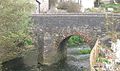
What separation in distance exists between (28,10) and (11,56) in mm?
8451

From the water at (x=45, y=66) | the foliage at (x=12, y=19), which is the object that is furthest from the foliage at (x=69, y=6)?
the foliage at (x=12, y=19)

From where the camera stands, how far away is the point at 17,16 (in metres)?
26.1

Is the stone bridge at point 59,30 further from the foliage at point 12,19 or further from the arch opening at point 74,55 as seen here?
the foliage at point 12,19

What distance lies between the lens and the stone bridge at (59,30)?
33281 millimetres

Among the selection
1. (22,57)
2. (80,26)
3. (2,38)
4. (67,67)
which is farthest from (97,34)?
(2,38)

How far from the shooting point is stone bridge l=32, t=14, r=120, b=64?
33281mm

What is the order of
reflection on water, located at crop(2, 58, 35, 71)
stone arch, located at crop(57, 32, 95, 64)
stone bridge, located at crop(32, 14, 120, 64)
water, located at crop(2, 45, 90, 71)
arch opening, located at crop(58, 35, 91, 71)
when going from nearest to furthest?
stone bridge, located at crop(32, 14, 120, 64) < reflection on water, located at crop(2, 58, 35, 71) < water, located at crop(2, 45, 90, 71) < stone arch, located at crop(57, 32, 95, 64) < arch opening, located at crop(58, 35, 91, 71)

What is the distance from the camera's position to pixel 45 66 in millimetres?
34812

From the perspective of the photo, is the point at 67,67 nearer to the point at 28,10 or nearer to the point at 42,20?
the point at 42,20

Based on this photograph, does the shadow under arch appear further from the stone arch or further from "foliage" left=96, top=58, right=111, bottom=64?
"foliage" left=96, top=58, right=111, bottom=64

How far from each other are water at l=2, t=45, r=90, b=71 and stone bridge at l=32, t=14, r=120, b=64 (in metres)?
0.88

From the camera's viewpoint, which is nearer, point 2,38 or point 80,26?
point 2,38

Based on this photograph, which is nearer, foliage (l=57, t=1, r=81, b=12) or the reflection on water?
the reflection on water

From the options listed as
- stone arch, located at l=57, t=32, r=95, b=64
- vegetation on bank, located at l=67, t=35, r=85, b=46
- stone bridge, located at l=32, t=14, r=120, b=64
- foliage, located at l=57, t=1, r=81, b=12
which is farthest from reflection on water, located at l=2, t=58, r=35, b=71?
foliage, located at l=57, t=1, r=81, b=12
